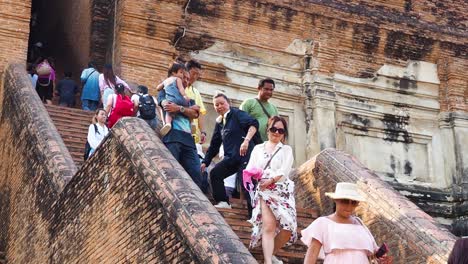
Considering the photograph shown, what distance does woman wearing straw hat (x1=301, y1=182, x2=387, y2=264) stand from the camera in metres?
7.09

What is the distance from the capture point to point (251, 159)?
8977 mm

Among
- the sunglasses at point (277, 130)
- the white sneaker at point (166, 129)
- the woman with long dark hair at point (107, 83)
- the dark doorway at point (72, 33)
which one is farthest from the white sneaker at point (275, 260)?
the dark doorway at point (72, 33)

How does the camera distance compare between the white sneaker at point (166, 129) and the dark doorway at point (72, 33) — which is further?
the dark doorway at point (72, 33)

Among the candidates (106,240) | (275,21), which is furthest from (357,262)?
(275,21)

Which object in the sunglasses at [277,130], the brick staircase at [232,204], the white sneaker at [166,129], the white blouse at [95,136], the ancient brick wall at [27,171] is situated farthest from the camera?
the white blouse at [95,136]

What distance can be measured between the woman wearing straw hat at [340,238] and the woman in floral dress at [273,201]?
112 cm

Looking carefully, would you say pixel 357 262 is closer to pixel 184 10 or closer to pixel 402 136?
pixel 184 10

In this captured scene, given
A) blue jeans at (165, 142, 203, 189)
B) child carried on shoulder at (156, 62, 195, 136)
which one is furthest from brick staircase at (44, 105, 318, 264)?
child carried on shoulder at (156, 62, 195, 136)

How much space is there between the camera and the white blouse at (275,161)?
8.66m

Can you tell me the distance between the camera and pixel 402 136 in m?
18.0

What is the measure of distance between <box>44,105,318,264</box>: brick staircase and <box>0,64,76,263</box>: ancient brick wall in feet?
1.83

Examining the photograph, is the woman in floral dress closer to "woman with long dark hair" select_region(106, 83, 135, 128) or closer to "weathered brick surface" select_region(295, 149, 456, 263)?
"weathered brick surface" select_region(295, 149, 456, 263)

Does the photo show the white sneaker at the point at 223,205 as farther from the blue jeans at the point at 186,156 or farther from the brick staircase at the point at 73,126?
the brick staircase at the point at 73,126

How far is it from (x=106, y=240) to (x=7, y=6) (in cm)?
728
